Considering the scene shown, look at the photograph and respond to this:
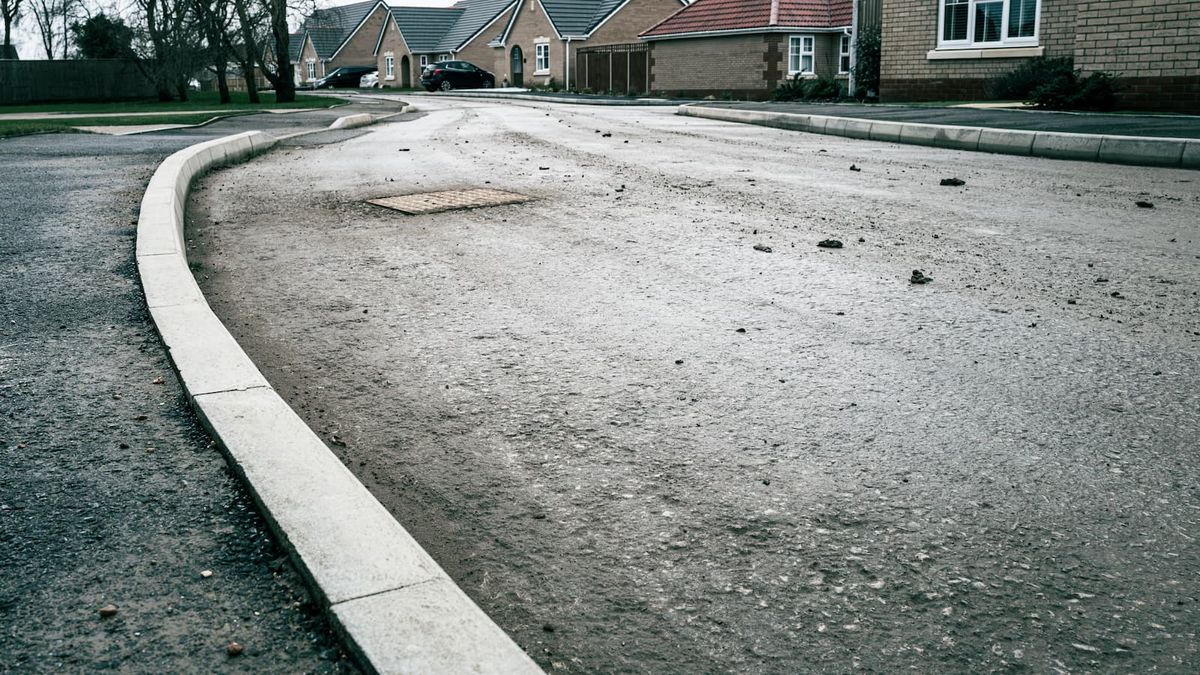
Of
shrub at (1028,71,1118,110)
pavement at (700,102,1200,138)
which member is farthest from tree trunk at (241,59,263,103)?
shrub at (1028,71,1118,110)

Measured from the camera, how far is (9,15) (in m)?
50.1

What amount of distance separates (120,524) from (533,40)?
195ft

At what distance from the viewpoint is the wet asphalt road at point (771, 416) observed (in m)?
2.22

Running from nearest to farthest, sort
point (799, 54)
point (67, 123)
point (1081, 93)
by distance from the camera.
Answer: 1. point (1081, 93)
2. point (67, 123)
3. point (799, 54)

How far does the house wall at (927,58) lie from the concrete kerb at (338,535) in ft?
69.8

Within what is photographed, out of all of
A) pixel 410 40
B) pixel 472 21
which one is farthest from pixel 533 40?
pixel 410 40

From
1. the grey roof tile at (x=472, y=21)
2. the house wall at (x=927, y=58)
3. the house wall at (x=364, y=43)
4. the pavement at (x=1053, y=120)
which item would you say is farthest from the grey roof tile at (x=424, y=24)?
the pavement at (x=1053, y=120)

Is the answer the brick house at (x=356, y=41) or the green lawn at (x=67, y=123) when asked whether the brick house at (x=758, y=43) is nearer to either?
the green lawn at (x=67, y=123)

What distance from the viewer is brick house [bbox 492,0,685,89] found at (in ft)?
184

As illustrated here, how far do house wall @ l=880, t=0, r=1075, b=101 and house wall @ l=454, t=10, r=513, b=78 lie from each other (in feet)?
138

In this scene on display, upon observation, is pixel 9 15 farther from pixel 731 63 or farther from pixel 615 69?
pixel 731 63

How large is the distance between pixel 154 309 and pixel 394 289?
1245 mm

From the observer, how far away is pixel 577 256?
598cm

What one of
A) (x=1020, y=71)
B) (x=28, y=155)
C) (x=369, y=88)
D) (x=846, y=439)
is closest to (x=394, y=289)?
(x=846, y=439)
